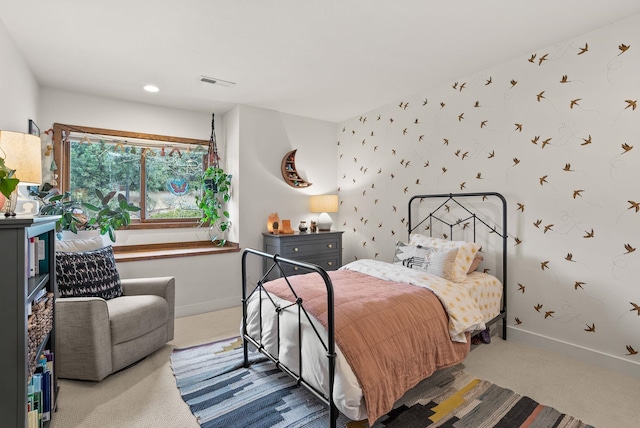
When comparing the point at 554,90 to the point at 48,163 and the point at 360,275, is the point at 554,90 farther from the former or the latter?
the point at 48,163

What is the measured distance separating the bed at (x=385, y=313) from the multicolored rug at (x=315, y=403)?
179mm

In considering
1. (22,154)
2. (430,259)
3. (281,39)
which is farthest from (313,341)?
(281,39)

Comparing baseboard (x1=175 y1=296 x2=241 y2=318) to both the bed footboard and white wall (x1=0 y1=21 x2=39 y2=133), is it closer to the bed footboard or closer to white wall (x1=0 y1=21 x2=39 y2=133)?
the bed footboard

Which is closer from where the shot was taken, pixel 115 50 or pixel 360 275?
pixel 115 50

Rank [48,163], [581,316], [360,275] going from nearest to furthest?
1. [581,316]
2. [360,275]
3. [48,163]

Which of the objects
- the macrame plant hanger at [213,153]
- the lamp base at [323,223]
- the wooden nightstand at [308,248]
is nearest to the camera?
the wooden nightstand at [308,248]

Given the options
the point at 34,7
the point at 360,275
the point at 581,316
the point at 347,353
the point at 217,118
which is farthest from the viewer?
the point at 217,118

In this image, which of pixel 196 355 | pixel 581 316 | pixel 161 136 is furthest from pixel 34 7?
pixel 581 316

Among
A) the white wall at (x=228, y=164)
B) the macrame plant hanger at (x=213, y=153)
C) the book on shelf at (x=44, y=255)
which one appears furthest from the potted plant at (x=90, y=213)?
the book on shelf at (x=44, y=255)

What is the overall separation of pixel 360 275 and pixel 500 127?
1848 millimetres

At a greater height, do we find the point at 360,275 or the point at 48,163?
the point at 48,163

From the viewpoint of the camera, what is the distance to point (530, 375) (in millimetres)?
2275

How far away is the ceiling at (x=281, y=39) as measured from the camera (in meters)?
2.09

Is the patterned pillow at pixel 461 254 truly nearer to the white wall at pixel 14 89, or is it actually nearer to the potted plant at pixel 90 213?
the potted plant at pixel 90 213
